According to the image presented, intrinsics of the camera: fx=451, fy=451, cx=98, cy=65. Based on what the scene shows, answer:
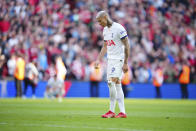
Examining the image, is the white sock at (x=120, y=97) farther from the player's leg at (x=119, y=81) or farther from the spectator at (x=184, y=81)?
the spectator at (x=184, y=81)

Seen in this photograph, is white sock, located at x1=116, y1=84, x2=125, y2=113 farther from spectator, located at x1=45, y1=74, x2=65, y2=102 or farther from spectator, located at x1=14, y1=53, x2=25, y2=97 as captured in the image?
spectator, located at x1=14, y1=53, x2=25, y2=97

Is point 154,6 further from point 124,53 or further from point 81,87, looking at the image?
point 124,53

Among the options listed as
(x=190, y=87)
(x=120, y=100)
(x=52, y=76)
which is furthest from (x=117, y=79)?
(x=190, y=87)

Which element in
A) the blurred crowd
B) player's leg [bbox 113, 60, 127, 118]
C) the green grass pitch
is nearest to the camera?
the green grass pitch

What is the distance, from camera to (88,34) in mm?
30781

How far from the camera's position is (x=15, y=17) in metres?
28.8

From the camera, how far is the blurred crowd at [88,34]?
92.1 ft

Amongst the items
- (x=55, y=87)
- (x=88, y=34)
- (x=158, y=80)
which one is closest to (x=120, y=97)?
(x=55, y=87)

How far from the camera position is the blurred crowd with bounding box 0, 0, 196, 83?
2806 centimetres

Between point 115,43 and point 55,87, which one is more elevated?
point 115,43

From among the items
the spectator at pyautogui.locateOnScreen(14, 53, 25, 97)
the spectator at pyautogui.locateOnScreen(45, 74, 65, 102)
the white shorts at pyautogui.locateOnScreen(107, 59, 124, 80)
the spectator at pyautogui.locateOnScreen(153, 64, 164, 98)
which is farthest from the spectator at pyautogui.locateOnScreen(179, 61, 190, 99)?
the white shorts at pyautogui.locateOnScreen(107, 59, 124, 80)

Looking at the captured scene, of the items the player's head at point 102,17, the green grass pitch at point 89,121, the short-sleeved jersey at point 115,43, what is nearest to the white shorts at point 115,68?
the short-sleeved jersey at point 115,43

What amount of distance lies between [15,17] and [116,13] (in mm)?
7496

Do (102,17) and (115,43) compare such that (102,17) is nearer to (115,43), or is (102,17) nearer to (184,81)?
(115,43)
